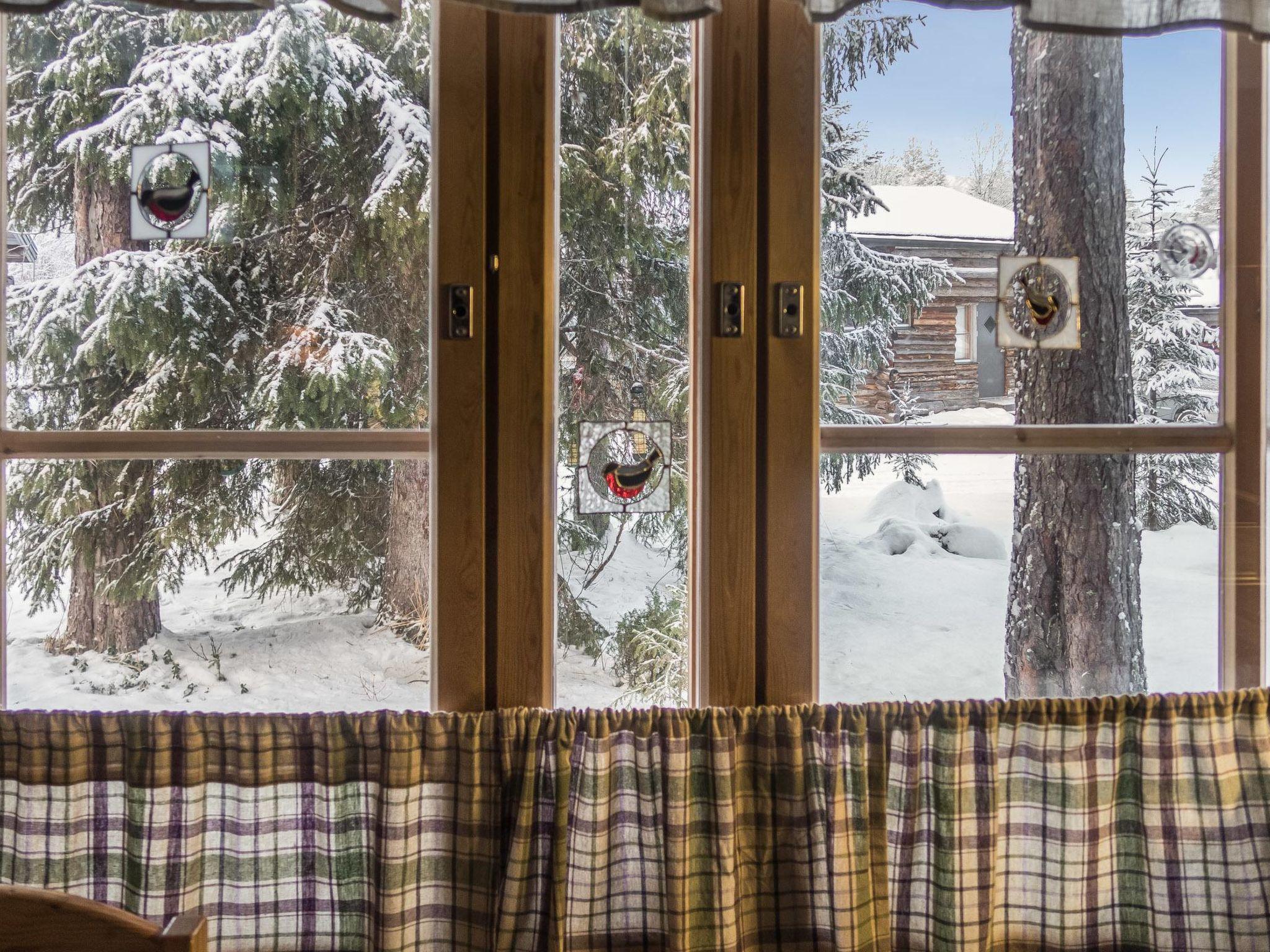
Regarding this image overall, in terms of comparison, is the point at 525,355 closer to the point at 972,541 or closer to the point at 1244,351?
the point at 972,541

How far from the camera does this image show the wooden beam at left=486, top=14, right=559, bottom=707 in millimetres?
1273

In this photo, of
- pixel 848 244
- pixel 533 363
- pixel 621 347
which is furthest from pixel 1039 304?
pixel 533 363

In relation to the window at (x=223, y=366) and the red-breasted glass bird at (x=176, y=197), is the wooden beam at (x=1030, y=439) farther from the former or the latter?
the red-breasted glass bird at (x=176, y=197)

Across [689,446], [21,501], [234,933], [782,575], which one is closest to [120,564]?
[21,501]

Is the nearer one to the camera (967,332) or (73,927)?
(73,927)

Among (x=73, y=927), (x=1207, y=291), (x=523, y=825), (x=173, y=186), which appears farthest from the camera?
(x=1207, y=291)

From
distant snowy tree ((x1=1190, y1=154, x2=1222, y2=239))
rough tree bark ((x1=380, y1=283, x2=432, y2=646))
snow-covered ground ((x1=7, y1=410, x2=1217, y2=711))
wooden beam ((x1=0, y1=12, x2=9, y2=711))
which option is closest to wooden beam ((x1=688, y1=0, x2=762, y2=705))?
snow-covered ground ((x1=7, y1=410, x2=1217, y2=711))

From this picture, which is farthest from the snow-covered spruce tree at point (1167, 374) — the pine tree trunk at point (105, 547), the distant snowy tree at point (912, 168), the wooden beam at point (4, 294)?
the wooden beam at point (4, 294)

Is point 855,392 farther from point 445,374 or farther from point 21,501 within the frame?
point 21,501

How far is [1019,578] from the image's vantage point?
1396 mm

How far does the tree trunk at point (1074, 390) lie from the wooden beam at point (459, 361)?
0.90 meters

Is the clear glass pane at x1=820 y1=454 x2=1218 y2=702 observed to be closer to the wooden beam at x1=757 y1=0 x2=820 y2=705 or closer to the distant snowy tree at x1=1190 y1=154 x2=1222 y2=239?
the wooden beam at x1=757 y1=0 x2=820 y2=705

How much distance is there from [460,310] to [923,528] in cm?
85

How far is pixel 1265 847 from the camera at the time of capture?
4.29 ft
